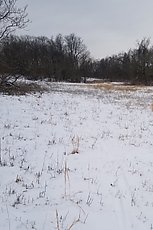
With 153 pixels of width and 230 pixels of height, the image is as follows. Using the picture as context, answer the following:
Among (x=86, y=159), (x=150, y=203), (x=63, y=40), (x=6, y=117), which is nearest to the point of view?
(x=150, y=203)

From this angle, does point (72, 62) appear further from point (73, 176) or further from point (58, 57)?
point (73, 176)

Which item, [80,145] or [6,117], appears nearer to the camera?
[80,145]

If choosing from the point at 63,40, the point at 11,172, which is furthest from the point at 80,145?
the point at 63,40

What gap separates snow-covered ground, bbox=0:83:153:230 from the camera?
490 cm

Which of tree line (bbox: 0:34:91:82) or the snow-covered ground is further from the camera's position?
tree line (bbox: 0:34:91:82)

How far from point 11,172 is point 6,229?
2176 mm

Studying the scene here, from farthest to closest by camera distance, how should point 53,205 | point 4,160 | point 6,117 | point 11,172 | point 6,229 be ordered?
point 6,117
point 4,160
point 11,172
point 53,205
point 6,229

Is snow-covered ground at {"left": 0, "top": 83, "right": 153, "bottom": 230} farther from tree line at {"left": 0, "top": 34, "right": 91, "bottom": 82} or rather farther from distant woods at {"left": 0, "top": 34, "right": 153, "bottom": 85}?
tree line at {"left": 0, "top": 34, "right": 91, "bottom": 82}

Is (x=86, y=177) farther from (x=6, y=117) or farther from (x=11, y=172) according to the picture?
(x=6, y=117)

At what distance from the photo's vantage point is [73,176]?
6645mm

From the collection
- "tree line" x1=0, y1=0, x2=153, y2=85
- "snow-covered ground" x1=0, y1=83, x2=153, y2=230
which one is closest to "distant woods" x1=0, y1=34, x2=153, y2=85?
"tree line" x1=0, y1=0, x2=153, y2=85

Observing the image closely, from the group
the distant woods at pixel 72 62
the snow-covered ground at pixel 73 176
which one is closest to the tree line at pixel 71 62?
the distant woods at pixel 72 62

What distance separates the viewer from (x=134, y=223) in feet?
16.4

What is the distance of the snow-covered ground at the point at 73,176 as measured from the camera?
4902 millimetres
